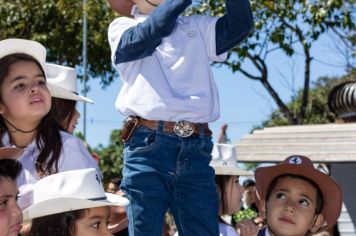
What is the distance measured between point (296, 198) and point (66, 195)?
160 cm

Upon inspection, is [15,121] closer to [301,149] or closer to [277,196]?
[277,196]

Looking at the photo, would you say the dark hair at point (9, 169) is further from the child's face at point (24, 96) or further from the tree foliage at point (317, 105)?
the tree foliage at point (317, 105)

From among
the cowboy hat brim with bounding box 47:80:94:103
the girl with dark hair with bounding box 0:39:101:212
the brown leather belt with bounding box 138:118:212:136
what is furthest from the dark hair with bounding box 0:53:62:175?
the cowboy hat brim with bounding box 47:80:94:103

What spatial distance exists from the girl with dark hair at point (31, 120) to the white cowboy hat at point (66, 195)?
264mm

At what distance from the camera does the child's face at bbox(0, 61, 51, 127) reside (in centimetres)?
404

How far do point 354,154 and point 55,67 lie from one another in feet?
8.94

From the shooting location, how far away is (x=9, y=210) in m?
3.41

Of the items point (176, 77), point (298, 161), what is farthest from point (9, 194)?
point (298, 161)

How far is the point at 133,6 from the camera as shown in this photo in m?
4.23

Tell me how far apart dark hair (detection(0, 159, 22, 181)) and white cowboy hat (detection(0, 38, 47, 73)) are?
31.0 inches

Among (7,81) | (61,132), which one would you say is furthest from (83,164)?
(7,81)

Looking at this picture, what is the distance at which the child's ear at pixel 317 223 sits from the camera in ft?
15.4

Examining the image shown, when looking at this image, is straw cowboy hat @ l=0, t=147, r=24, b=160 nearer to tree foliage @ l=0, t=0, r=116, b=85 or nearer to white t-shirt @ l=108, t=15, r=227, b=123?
white t-shirt @ l=108, t=15, r=227, b=123

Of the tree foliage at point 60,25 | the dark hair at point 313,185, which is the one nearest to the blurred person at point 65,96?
the dark hair at point 313,185
